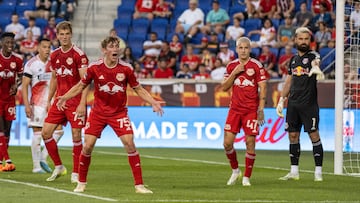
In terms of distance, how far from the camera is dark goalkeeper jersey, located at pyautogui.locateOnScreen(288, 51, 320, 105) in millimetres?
16844

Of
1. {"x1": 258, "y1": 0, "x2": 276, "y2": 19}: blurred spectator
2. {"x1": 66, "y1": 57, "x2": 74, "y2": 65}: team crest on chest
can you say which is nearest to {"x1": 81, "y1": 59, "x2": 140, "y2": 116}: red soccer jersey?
{"x1": 66, "y1": 57, "x2": 74, "y2": 65}: team crest on chest

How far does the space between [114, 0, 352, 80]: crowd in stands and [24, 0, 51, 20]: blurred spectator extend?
2.09 meters

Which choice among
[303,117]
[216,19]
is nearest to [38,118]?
[303,117]

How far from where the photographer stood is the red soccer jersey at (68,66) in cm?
1580

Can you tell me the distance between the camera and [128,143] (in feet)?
45.7

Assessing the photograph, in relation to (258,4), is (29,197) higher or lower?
lower

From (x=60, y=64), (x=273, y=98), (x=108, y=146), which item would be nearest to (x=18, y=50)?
(x=108, y=146)

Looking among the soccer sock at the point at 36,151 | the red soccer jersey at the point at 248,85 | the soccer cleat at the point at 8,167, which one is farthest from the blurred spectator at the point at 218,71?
the red soccer jersey at the point at 248,85

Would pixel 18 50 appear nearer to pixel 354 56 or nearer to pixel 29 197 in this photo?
pixel 354 56

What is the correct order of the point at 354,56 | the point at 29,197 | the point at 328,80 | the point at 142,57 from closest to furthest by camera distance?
the point at 29,197 → the point at 354,56 → the point at 328,80 → the point at 142,57

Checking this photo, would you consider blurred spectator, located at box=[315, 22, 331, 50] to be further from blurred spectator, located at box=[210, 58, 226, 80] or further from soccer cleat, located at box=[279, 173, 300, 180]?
soccer cleat, located at box=[279, 173, 300, 180]

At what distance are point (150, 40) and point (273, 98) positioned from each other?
6.35 meters

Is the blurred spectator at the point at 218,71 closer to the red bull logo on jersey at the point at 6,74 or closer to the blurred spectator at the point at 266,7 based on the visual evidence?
the blurred spectator at the point at 266,7

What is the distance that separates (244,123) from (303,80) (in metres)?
1.69
